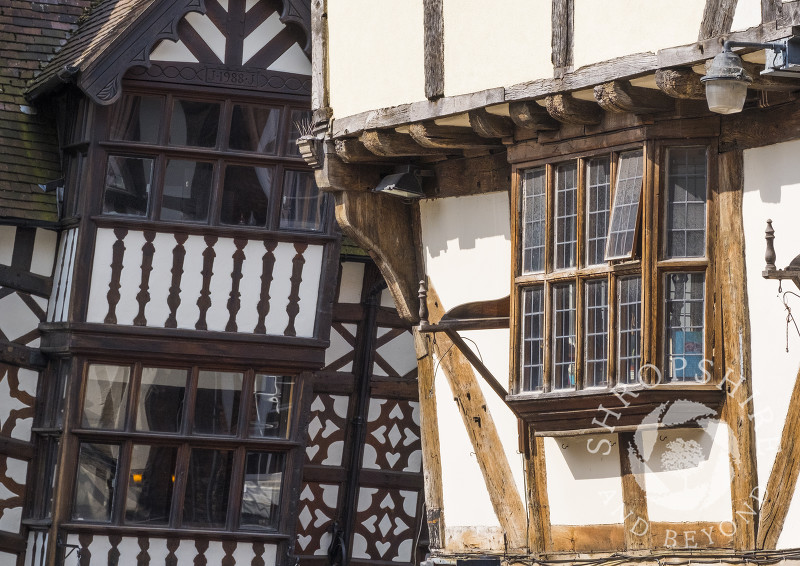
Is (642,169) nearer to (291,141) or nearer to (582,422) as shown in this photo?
(582,422)

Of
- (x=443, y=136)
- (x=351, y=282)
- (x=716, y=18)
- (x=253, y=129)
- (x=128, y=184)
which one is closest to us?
(x=716, y=18)

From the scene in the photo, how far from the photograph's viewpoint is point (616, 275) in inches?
393

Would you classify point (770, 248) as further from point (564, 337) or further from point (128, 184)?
point (128, 184)

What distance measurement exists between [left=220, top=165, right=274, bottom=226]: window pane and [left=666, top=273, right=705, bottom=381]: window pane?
7.17 meters

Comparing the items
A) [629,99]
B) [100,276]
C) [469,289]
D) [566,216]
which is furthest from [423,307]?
[100,276]

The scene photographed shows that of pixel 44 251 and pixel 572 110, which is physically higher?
pixel 44 251

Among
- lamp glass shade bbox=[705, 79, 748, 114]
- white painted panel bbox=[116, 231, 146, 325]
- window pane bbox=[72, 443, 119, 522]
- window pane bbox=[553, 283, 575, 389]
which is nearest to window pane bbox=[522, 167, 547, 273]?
window pane bbox=[553, 283, 575, 389]

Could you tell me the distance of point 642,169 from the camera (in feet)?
32.6

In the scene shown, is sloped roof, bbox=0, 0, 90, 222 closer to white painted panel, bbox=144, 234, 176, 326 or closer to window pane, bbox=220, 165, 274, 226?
white painted panel, bbox=144, 234, 176, 326

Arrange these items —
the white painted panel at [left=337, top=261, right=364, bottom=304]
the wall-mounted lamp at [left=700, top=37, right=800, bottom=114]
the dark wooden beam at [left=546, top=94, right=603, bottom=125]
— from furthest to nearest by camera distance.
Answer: the white painted panel at [left=337, top=261, right=364, bottom=304] → the dark wooden beam at [left=546, top=94, right=603, bottom=125] → the wall-mounted lamp at [left=700, top=37, right=800, bottom=114]

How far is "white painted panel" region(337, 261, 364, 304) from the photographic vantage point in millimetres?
17703

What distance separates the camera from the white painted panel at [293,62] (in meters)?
16.4

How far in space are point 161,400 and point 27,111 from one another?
3227 mm

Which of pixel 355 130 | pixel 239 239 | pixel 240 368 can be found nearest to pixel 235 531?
pixel 240 368
